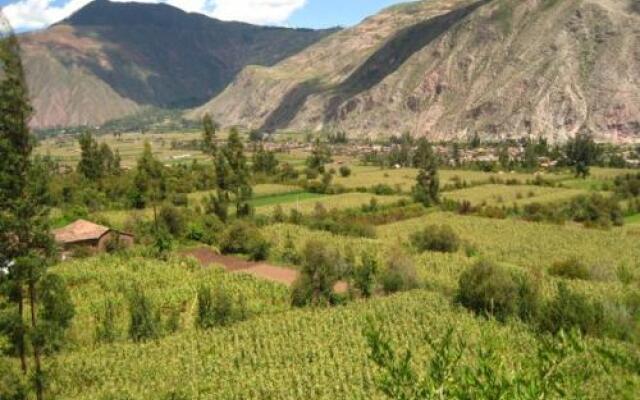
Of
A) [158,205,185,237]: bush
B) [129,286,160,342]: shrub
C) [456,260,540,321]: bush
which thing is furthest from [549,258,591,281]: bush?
[158,205,185,237]: bush

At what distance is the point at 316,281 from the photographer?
39.8 m

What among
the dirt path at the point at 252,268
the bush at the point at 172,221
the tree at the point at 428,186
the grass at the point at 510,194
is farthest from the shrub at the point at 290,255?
the grass at the point at 510,194

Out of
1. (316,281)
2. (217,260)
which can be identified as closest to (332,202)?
(217,260)

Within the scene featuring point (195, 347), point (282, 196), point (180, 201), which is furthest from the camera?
point (282, 196)

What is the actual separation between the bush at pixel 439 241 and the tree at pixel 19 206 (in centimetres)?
3816

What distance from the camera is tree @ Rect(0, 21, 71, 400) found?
755 inches

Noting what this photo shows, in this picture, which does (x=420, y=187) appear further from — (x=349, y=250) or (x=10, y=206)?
(x=10, y=206)

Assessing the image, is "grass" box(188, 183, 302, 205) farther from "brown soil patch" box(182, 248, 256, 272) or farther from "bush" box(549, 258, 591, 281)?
"bush" box(549, 258, 591, 281)

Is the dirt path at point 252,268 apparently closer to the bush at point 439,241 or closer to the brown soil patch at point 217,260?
the brown soil patch at point 217,260

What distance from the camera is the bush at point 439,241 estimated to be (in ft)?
179

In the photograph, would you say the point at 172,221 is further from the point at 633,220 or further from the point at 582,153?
the point at 582,153

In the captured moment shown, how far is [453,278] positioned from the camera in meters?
43.9

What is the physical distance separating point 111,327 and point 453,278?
22.5 meters

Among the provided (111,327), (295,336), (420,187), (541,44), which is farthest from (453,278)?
(541,44)
